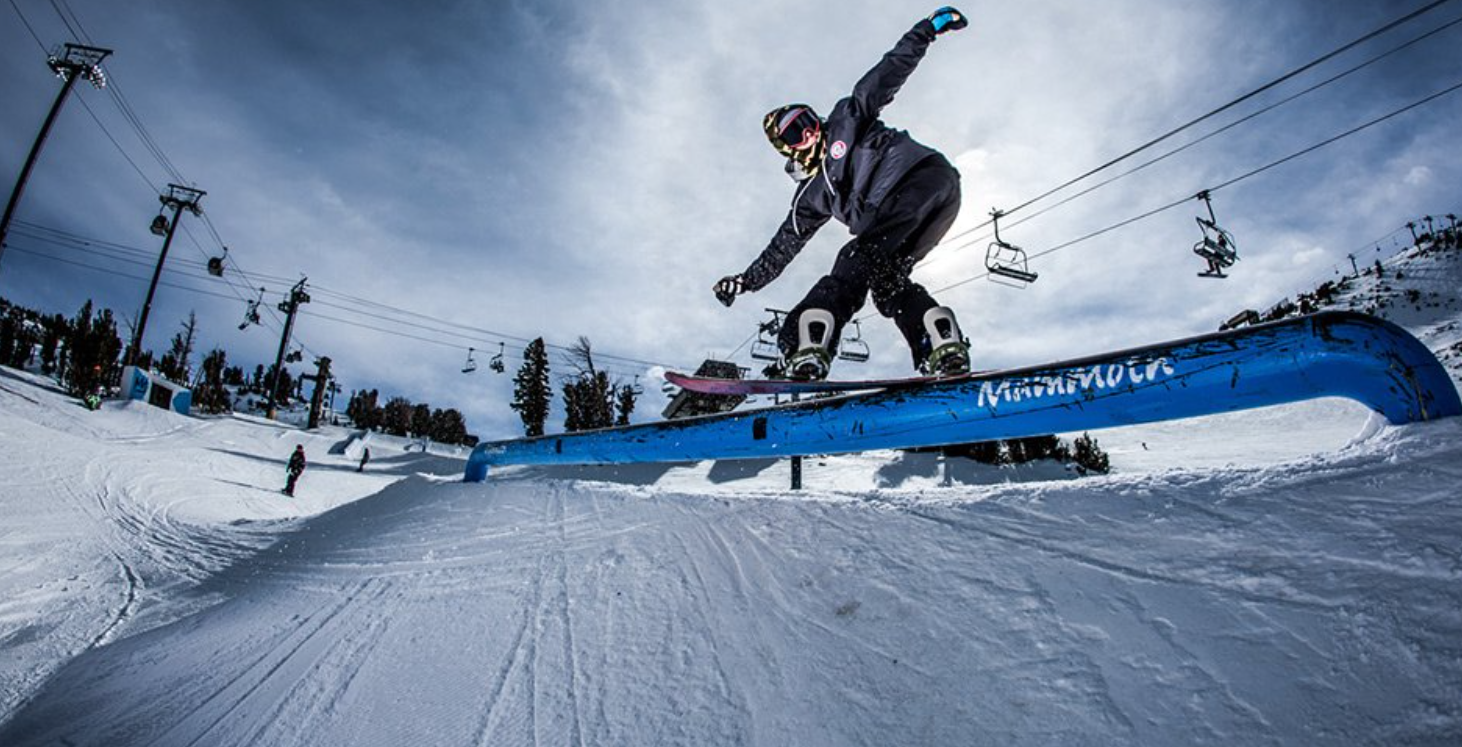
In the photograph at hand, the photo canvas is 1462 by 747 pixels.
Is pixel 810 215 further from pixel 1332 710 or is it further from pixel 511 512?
pixel 1332 710

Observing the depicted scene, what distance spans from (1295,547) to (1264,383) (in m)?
0.88

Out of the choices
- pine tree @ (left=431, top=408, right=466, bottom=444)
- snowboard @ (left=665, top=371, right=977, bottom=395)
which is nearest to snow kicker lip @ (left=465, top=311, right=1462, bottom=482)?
snowboard @ (left=665, top=371, right=977, bottom=395)

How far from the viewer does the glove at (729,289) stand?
12.5 ft

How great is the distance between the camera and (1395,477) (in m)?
1.55

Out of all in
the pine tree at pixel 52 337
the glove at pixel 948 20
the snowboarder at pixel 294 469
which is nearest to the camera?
the glove at pixel 948 20

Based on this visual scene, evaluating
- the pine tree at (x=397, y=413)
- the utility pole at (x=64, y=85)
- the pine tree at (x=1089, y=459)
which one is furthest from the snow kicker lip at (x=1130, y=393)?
the pine tree at (x=397, y=413)

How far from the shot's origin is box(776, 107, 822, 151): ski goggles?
3.33 meters

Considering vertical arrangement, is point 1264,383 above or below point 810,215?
below

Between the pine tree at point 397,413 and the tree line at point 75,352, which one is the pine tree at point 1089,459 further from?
the pine tree at point 397,413

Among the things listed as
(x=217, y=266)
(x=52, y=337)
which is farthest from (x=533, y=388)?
(x=52, y=337)

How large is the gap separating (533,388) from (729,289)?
1540 inches

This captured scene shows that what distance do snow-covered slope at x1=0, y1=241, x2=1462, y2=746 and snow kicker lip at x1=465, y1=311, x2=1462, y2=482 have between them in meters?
0.20

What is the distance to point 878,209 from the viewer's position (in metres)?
3.11

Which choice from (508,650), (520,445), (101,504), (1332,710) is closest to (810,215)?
(508,650)
